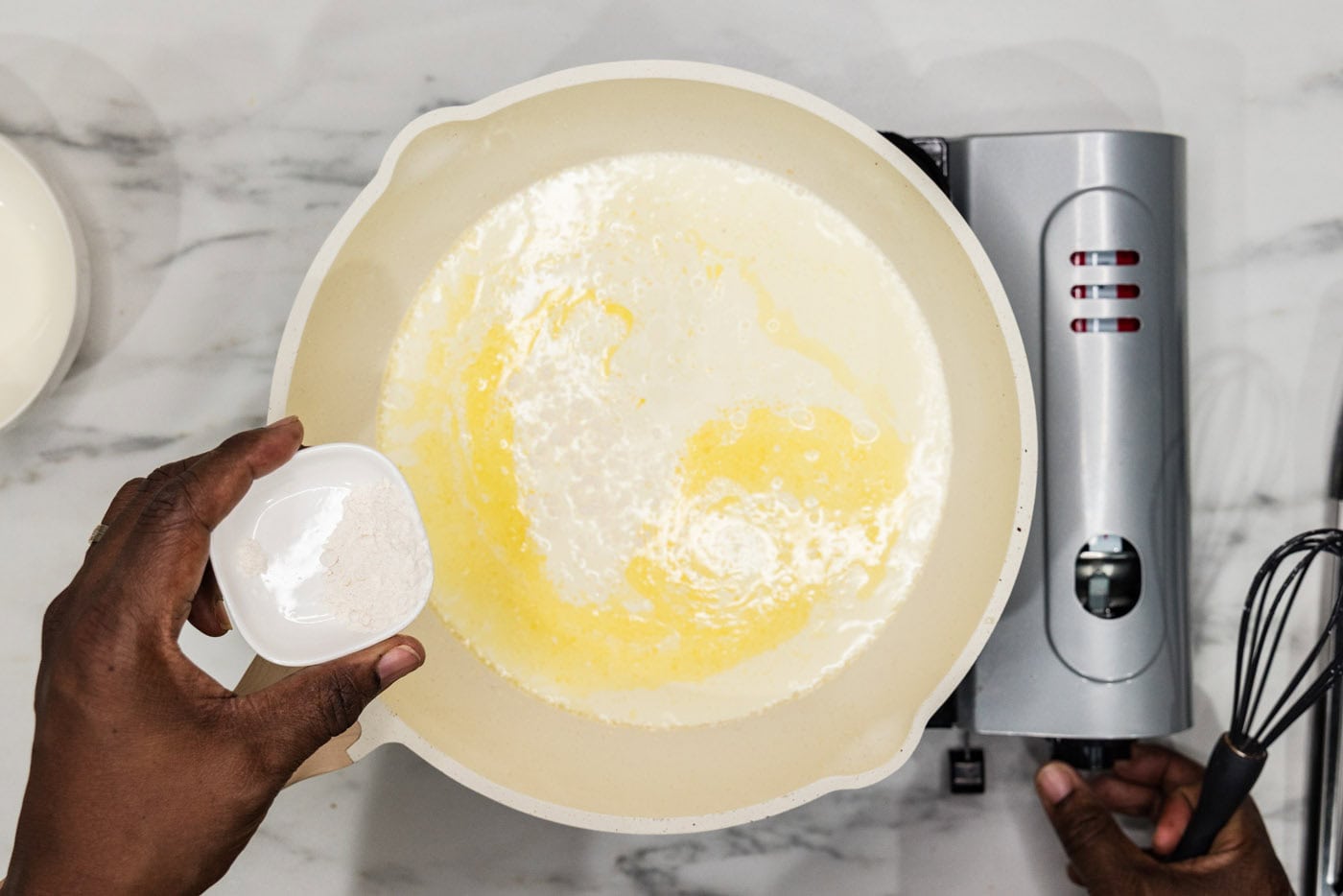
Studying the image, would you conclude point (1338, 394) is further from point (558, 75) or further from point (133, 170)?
point (133, 170)

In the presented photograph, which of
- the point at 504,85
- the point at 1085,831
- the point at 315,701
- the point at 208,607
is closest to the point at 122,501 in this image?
the point at 208,607

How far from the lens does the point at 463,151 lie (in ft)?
2.04

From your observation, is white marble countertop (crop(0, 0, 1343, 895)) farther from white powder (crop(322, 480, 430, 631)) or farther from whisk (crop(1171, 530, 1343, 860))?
white powder (crop(322, 480, 430, 631))

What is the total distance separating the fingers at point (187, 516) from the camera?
485 mm

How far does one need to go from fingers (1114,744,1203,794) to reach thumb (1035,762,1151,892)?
0.12ft

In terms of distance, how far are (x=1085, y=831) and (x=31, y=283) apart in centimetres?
87

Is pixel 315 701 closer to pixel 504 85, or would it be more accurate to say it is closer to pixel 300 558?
pixel 300 558

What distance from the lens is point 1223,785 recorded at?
631 mm

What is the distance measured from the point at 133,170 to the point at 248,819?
1.67 ft

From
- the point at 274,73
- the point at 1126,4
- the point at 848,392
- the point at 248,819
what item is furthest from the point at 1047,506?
the point at 274,73

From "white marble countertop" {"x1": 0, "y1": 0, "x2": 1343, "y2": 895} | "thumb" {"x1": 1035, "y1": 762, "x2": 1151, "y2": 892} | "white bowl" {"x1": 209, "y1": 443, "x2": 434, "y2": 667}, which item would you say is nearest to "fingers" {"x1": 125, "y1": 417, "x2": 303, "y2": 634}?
"white bowl" {"x1": 209, "y1": 443, "x2": 434, "y2": 667}

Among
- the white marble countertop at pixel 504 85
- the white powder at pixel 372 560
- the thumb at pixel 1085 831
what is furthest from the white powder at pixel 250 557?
the thumb at pixel 1085 831

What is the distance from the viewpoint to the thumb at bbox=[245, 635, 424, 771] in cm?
49

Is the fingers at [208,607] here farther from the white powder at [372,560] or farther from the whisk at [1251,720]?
the whisk at [1251,720]
